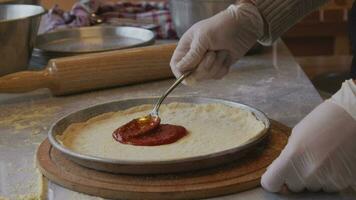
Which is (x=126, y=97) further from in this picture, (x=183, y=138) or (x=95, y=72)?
(x=183, y=138)

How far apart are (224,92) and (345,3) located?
1.52 m

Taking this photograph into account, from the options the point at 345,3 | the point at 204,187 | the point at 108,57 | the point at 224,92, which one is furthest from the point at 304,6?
the point at 345,3

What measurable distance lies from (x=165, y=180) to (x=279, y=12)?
52 centimetres

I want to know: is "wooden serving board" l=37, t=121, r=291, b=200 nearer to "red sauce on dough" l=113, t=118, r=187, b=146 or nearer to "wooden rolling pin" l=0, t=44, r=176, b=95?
"red sauce on dough" l=113, t=118, r=187, b=146

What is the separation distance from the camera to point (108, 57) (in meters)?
1.46

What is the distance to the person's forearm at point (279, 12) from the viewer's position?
49.8 inches

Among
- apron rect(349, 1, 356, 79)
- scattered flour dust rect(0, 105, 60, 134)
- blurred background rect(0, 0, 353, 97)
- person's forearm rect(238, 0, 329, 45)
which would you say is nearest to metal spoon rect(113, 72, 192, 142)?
scattered flour dust rect(0, 105, 60, 134)

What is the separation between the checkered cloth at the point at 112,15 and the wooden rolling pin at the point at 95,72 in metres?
0.46

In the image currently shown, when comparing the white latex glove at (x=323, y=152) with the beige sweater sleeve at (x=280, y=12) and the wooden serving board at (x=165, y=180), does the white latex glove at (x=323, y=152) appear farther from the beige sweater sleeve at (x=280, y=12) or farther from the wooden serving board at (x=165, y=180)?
the beige sweater sleeve at (x=280, y=12)

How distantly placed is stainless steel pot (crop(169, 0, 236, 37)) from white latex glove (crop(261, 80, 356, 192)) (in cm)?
80

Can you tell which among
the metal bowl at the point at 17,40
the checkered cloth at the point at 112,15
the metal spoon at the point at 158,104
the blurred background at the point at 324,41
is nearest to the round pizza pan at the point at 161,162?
the metal spoon at the point at 158,104

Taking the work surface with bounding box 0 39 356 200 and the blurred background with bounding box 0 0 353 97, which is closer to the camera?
the work surface with bounding box 0 39 356 200

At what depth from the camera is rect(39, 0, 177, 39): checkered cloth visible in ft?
6.52

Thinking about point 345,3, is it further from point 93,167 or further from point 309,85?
point 93,167
